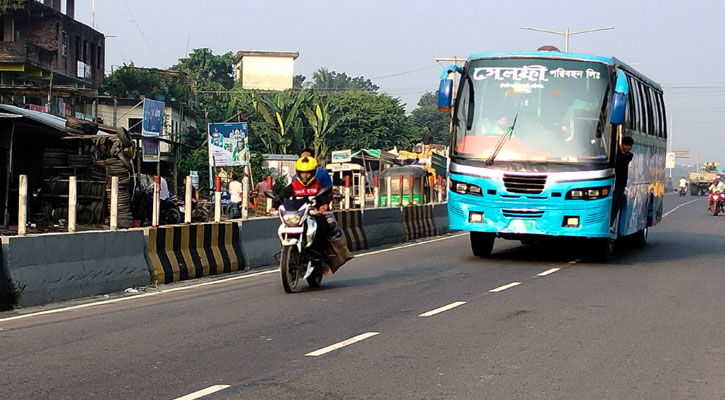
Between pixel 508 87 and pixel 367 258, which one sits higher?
pixel 508 87

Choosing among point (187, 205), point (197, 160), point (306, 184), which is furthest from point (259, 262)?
point (197, 160)

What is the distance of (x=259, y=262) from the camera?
16016 mm

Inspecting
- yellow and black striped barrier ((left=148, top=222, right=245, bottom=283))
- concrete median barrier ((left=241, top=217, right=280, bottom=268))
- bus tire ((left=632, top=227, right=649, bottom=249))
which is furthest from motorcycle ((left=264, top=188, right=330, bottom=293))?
bus tire ((left=632, top=227, right=649, bottom=249))

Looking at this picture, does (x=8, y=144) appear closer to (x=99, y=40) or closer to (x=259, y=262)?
(x=259, y=262)

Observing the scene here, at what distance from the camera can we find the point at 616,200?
658 inches

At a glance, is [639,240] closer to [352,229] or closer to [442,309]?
[352,229]

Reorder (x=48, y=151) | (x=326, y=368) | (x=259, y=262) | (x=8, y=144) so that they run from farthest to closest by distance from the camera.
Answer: (x=48, y=151)
(x=8, y=144)
(x=259, y=262)
(x=326, y=368)

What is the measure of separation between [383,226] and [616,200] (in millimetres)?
6122

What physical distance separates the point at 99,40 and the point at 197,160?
14.5 m

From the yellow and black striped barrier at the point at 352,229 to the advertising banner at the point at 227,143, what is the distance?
11590 mm

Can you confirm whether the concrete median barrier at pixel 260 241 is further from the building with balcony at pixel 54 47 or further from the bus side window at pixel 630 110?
the building with balcony at pixel 54 47

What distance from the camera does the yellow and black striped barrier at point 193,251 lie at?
521 inches

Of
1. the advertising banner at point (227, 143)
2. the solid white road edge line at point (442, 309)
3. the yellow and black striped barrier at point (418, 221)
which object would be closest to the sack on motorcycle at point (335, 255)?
the solid white road edge line at point (442, 309)

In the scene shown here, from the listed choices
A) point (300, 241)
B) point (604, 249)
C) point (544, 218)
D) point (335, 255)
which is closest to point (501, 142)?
point (544, 218)
